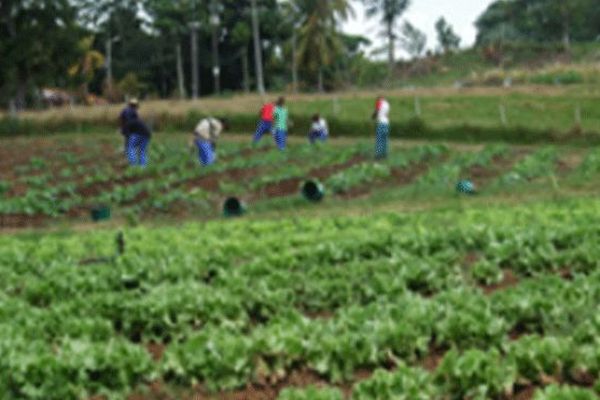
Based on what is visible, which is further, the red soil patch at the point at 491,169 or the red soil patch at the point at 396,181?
the red soil patch at the point at 491,169

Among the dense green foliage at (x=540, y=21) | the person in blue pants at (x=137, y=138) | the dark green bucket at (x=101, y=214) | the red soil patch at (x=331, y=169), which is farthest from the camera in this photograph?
the dense green foliage at (x=540, y=21)

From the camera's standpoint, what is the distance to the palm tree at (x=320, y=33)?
2554 inches

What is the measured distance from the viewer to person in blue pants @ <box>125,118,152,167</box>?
2436cm

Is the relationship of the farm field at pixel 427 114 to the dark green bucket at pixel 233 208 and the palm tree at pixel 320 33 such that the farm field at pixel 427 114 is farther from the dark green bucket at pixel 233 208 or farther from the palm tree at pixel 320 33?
the dark green bucket at pixel 233 208

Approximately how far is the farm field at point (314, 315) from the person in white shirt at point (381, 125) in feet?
36.9

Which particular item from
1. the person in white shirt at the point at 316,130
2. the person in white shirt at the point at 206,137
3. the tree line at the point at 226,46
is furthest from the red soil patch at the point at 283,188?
the tree line at the point at 226,46

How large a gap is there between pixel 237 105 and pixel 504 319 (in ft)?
135

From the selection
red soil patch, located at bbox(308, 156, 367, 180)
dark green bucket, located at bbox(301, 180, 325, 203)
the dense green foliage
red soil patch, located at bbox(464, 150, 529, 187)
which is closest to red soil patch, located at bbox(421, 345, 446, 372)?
dark green bucket, located at bbox(301, 180, 325, 203)

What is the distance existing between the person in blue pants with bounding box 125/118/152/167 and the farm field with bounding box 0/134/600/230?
39 cm

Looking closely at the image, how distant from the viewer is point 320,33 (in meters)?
64.8

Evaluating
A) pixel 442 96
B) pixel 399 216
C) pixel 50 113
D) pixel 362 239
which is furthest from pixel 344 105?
pixel 362 239

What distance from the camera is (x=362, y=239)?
1242 centimetres

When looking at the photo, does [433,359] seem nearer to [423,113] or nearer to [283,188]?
[283,188]

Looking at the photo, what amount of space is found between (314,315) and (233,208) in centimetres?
923
